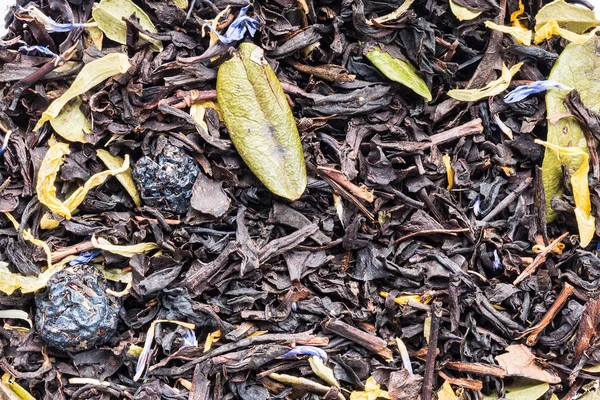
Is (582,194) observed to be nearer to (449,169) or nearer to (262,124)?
(449,169)

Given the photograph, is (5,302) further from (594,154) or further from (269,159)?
(594,154)

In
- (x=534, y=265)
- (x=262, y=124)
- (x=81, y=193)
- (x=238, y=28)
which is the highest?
(x=238, y=28)

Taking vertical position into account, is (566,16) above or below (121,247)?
above

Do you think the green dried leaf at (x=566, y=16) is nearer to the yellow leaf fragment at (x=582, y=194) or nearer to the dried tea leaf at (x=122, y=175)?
the yellow leaf fragment at (x=582, y=194)

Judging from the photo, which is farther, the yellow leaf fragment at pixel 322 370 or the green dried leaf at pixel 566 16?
the green dried leaf at pixel 566 16

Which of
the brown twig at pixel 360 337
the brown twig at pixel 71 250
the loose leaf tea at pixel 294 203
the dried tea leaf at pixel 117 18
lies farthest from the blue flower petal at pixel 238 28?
the brown twig at pixel 360 337

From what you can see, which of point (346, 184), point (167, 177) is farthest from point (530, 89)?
point (167, 177)
